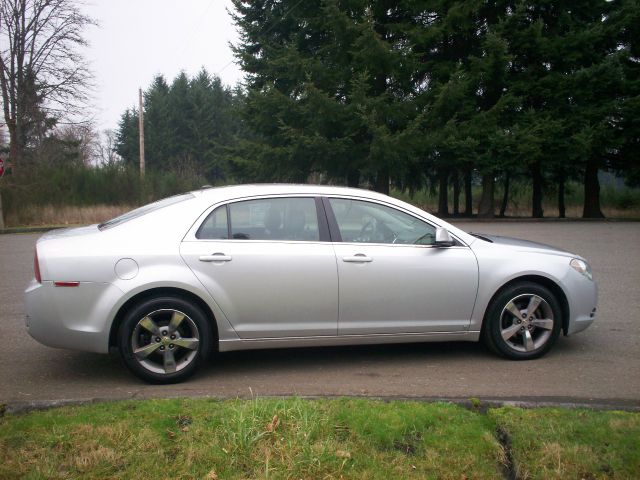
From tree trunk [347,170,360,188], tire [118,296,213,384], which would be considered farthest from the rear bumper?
tree trunk [347,170,360,188]

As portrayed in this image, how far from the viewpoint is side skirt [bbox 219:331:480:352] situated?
504 cm

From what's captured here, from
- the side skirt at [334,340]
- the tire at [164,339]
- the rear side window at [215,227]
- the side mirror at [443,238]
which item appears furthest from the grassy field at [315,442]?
the side mirror at [443,238]

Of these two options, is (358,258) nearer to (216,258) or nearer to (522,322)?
(216,258)

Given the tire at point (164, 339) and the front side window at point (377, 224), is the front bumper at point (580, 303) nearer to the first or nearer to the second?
the front side window at point (377, 224)

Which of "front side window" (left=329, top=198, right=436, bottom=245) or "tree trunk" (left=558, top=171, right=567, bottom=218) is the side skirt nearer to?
"front side window" (left=329, top=198, right=436, bottom=245)

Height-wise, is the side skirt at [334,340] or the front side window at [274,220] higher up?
the front side window at [274,220]

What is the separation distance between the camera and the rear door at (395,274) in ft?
16.9

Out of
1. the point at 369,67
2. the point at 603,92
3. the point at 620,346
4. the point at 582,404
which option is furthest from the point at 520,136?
the point at 582,404

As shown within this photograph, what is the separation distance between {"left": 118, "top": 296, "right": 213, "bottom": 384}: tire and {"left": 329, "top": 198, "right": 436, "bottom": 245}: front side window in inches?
57.5

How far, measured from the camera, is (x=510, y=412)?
3857 millimetres

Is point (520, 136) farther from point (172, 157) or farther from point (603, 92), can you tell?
point (172, 157)

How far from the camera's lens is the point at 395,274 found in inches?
205

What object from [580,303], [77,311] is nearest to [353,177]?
[580,303]

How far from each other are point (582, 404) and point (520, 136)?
75.3ft
